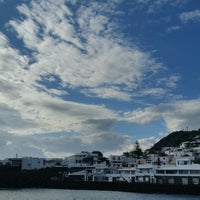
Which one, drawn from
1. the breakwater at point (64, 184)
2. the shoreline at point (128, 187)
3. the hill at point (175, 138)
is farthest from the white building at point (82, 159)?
the hill at point (175, 138)

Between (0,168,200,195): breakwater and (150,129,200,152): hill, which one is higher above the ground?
(150,129,200,152): hill

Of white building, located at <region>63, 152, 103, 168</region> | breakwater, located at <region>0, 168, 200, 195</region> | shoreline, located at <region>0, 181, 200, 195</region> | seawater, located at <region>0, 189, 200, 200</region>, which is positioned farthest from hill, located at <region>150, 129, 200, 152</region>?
seawater, located at <region>0, 189, 200, 200</region>

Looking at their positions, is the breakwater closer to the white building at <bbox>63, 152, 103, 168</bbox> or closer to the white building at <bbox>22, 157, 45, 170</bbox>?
the white building at <bbox>22, 157, 45, 170</bbox>

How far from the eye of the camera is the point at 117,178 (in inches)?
3349

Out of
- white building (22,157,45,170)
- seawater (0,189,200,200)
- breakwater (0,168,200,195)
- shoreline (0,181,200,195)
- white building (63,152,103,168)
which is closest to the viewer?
seawater (0,189,200,200)

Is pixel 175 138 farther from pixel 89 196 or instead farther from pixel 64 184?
pixel 89 196

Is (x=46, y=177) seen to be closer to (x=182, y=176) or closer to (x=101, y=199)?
(x=182, y=176)

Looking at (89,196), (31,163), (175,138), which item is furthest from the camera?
(175,138)

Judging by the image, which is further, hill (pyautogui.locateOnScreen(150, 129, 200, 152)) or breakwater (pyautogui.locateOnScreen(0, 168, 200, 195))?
hill (pyautogui.locateOnScreen(150, 129, 200, 152))

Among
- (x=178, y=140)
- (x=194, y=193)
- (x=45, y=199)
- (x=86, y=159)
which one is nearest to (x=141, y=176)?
(x=194, y=193)

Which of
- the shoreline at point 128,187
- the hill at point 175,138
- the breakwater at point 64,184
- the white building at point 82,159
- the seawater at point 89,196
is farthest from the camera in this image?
the hill at point 175,138

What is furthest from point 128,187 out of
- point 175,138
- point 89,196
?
point 175,138

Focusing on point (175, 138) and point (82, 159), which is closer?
point (82, 159)

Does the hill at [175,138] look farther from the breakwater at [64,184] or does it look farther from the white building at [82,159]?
the breakwater at [64,184]
